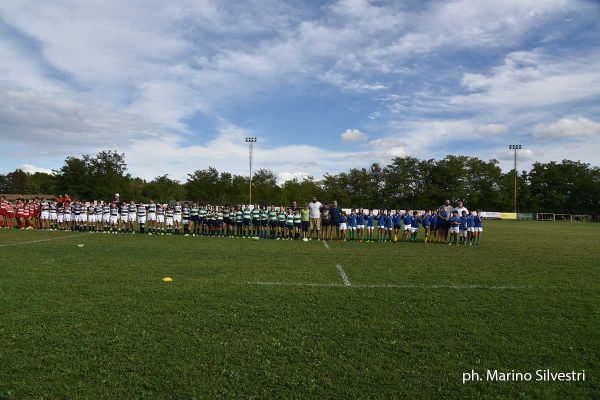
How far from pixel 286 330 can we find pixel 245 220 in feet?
49.6

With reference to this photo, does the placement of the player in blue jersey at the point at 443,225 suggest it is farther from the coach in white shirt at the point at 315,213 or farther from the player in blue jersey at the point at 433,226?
the coach in white shirt at the point at 315,213

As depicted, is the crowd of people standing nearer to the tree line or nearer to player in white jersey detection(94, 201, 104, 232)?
player in white jersey detection(94, 201, 104, 232)

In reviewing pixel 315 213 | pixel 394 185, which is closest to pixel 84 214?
pixel 315 213

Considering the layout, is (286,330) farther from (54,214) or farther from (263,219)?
(54,214)

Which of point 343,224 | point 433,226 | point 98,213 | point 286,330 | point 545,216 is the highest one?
point 98,213

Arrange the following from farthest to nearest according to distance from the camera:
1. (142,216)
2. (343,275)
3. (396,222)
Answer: (142,216), (396,222), (343,275)

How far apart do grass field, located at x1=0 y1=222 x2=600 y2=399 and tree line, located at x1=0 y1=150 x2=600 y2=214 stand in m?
61.3

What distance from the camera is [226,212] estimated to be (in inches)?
817

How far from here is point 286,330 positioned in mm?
5562

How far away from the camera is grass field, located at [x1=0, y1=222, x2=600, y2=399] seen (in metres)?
4.08

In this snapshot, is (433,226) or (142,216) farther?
(142,216)

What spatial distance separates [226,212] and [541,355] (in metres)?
17.2

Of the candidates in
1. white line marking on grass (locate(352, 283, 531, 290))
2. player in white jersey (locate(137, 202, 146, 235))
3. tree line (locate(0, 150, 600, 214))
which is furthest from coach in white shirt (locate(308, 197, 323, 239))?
tree line (locate(0, 150, 600, 214))

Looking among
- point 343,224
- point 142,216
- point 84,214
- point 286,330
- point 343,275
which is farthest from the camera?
point 84,214
